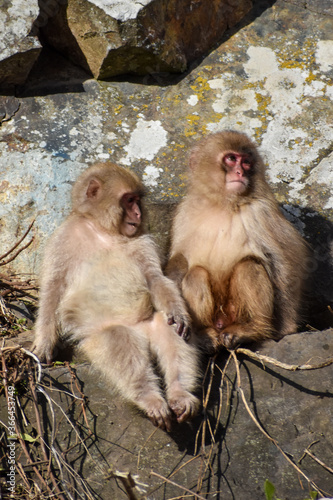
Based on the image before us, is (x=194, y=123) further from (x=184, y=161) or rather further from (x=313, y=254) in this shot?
(x=313, y=254)

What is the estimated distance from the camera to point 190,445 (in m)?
3.26

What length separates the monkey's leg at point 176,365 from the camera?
3230 millimetres

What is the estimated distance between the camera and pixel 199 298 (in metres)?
3.81

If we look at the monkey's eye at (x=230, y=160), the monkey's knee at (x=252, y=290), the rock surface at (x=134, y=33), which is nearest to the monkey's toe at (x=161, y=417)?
the monkey's knee at (x=252, y=290)

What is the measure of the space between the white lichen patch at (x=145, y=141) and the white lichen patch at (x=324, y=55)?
1464 mm

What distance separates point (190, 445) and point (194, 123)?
8.44 feet

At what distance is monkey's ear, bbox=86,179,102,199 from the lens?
12.5 feet

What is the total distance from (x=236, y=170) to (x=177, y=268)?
2.50 feet

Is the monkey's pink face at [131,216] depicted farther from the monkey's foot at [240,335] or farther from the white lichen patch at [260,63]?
the white lichen patch at [260,63]

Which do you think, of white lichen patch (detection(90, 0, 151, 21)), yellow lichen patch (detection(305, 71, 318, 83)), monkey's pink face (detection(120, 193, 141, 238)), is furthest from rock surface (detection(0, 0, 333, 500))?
monkey's pink face (detection(120, 193, 141, 238))

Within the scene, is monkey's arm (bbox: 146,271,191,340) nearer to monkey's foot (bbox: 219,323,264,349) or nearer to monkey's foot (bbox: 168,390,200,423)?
monkey's foot (bbox: 219,323,264,349)

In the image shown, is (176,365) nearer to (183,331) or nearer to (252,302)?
(183,331)

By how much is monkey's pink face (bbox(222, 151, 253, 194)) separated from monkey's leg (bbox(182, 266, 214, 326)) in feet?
2.04

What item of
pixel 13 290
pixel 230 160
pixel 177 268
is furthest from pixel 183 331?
pixel 13 290
